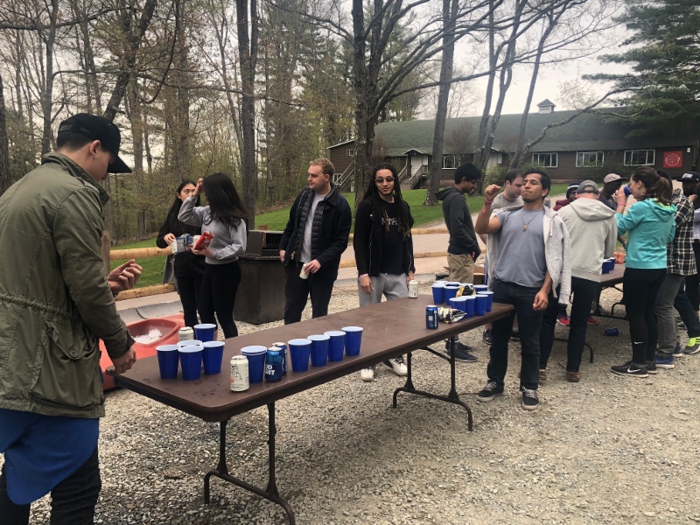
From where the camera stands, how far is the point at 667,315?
5.11 meters

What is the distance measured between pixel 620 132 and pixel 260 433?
36.6m

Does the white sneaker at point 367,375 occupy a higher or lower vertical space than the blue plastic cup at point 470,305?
lower

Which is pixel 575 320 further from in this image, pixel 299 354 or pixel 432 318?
pixel 299 354

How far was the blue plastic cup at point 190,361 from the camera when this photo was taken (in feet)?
7.25

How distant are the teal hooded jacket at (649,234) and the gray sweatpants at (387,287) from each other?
212 centimetres

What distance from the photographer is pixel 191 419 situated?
3.82 meters

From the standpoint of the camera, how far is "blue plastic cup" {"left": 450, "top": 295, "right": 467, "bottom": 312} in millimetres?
3494

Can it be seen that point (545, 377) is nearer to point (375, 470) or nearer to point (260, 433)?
point (375, 470)

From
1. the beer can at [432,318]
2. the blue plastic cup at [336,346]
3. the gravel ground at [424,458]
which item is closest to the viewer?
the blue plastic cup at [336,346]

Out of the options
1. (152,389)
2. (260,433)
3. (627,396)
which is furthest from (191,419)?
(627,396)

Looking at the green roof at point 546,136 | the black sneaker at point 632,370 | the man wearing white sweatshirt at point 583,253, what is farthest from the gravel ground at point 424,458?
the green roof at point 546,136

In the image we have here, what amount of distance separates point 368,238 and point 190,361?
2511 millimetres

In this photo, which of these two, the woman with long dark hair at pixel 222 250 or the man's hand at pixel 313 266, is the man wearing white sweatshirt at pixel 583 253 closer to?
the man's hand at pixel 313 266

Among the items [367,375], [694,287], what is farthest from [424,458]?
[694,287]
